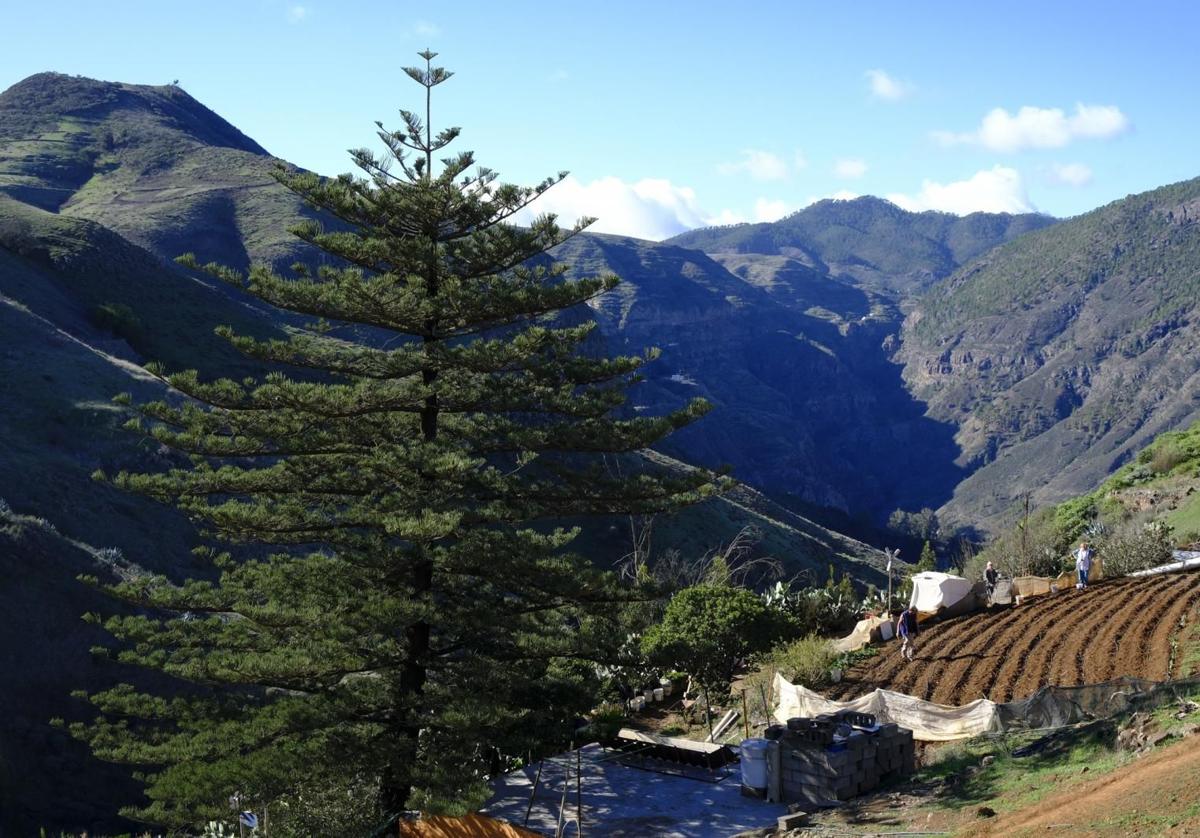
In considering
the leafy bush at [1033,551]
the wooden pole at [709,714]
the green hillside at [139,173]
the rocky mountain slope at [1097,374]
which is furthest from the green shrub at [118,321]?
the rocky mountain slope at [1097,374]

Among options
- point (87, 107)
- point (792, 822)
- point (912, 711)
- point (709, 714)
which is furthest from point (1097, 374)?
point (792, 822)

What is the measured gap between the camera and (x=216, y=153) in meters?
114

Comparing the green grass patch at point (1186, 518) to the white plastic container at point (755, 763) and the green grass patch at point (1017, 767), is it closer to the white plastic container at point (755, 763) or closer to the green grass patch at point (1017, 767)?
the green grass patch at point (1017, 767)

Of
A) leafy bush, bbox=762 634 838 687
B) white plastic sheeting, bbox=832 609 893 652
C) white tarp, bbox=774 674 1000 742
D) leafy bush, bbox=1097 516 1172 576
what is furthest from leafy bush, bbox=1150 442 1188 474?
white tarp, bbox=774 674 1000 742

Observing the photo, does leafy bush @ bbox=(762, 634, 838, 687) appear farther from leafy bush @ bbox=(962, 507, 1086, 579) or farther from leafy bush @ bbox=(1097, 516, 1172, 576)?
leafy bush @ bbox=(962, 507, 1086, 579)

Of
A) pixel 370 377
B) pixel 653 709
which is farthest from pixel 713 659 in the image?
pixel 370 377

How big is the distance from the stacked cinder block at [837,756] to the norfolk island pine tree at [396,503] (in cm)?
276

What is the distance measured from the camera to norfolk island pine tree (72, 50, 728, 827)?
13617 mm

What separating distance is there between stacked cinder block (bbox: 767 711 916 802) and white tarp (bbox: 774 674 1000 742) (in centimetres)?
114

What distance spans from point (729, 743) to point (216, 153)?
363 feet

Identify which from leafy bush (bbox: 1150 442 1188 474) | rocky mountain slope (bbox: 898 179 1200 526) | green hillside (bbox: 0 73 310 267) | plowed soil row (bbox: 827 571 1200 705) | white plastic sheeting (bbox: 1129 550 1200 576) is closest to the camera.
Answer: plowed soil row (bbox: 827 571 1200 705)

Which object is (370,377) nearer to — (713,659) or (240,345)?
(240,345)

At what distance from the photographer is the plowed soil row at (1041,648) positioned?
16625mm

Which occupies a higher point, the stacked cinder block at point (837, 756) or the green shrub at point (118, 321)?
the green shrub at point (118, 321)
